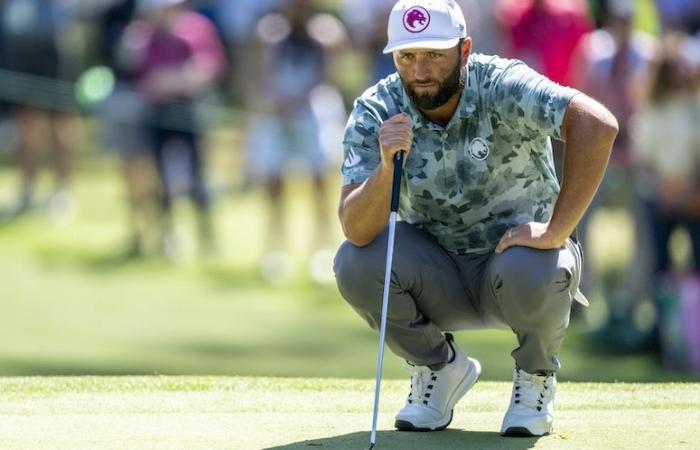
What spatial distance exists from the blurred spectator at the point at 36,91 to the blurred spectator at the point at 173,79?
1.00 metres

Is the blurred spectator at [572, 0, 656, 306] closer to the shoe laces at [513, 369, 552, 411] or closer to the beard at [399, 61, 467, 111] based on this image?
Result: the shoe laces at [513, 369, 552, 411]

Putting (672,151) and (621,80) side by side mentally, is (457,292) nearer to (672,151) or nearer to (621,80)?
(672,151)

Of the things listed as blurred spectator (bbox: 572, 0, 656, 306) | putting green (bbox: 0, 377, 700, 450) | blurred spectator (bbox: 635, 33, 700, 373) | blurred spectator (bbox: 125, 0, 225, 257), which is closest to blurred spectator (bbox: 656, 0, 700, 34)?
blurred spectator (bbox: 572, 0, 656, 306)

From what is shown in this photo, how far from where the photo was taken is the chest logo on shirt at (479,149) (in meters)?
4.98

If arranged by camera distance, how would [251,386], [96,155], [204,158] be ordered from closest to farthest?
[251,386], [204,158], [96,155]

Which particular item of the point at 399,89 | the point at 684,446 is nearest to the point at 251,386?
the point at 399,89

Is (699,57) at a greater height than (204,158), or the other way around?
(699,57)

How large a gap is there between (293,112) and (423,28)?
689 cm

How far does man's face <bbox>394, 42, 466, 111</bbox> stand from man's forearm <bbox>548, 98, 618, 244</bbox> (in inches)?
13.5

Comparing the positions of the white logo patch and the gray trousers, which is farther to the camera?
the white logo patch

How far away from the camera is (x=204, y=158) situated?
13.1m

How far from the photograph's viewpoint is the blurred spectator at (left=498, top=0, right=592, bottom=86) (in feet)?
34.4

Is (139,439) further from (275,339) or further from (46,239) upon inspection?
(46,239)

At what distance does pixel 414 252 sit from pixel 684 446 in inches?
37.1
